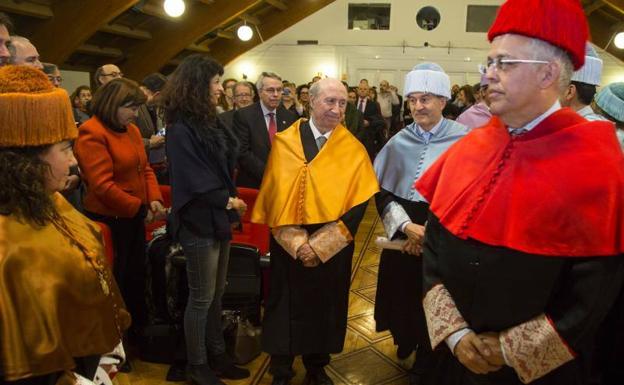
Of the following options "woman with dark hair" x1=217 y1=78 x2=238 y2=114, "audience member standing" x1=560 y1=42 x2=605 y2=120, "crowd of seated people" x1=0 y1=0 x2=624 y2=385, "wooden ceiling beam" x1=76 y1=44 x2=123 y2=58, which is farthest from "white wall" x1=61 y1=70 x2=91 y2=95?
"audience member standing" x1=560 y1=42 x2=605 y2=120

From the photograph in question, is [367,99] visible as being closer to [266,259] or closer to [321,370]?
Answer: [266,259]

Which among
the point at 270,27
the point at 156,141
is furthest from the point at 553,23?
the point at 270,27

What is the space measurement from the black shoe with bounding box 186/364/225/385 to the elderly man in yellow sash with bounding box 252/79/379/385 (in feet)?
1.00

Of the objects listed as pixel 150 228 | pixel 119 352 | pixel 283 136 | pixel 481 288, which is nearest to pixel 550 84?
pixel 481 288

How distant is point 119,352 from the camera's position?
1453 millimetres

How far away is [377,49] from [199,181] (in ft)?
33.6

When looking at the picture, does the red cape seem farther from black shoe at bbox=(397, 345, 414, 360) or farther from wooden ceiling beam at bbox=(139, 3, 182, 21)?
wooden ceiling beam at bbox=(139, 3, 182, 21)

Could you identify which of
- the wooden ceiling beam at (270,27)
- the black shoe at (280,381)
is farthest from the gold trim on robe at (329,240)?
the wooden ceiling beam at (270,27)

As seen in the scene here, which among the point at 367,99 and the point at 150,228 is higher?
the point at 367,99

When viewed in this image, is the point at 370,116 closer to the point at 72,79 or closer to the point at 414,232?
the point at 72,79

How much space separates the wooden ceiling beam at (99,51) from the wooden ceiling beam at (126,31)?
1.41ft

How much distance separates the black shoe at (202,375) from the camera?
2.29 metres

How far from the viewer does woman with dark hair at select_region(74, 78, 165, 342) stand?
2322mm

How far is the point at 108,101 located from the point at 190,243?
2.98 feet
